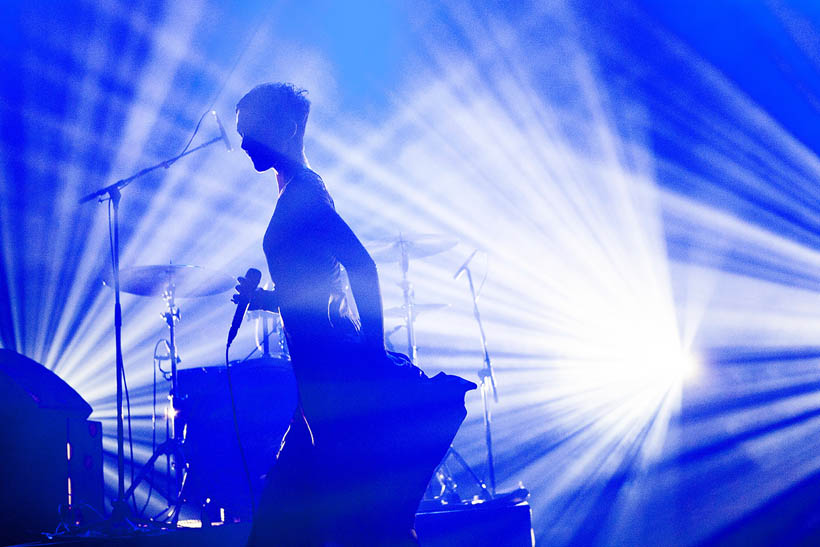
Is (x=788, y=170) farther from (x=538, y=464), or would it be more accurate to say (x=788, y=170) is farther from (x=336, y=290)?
(x=336, y=290)

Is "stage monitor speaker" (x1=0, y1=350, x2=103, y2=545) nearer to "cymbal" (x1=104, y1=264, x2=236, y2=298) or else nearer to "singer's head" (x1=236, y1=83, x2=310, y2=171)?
"cymbal" (x1=104, y1=264, x2=236, y2=298)

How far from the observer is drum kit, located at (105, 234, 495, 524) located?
4.91 metres

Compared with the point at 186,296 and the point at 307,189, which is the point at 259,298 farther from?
the point at 186,296

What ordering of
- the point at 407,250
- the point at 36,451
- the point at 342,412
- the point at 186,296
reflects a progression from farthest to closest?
the point at 407,250, the point at 186,296, the point at 36,451, the point at 342,412

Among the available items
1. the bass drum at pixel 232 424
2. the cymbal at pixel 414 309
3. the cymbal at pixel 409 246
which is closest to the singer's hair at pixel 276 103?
the bass drum at pixel 232 424

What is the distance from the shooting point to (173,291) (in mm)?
5352

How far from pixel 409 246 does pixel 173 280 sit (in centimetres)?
209

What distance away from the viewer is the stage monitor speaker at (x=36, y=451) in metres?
3.85

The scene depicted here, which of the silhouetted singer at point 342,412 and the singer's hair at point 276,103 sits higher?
the singer's hair at point 276,103

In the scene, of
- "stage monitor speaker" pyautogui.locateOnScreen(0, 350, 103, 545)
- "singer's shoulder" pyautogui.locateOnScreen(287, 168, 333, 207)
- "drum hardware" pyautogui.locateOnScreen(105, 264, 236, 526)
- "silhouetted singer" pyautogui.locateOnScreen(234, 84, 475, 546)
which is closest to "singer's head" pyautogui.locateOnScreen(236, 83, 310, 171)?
"singer's shoulder" pyautogui.locateOnScreen(287, 168, 333, 207)

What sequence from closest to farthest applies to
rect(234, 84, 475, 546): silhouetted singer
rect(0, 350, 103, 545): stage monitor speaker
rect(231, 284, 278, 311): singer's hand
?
rect(234, 84, 475, 546): silhouetted singer → rect(231, 284, 278, 311): singer's hand → rect(0, 350, 103, 545): stage monitor speaker

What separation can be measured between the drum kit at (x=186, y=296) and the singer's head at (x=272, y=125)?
332cm

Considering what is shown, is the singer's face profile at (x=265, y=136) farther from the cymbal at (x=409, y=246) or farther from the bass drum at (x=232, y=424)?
the cymbal at (x=409, y=246)

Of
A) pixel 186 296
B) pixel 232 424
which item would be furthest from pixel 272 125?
pixel 186 296
